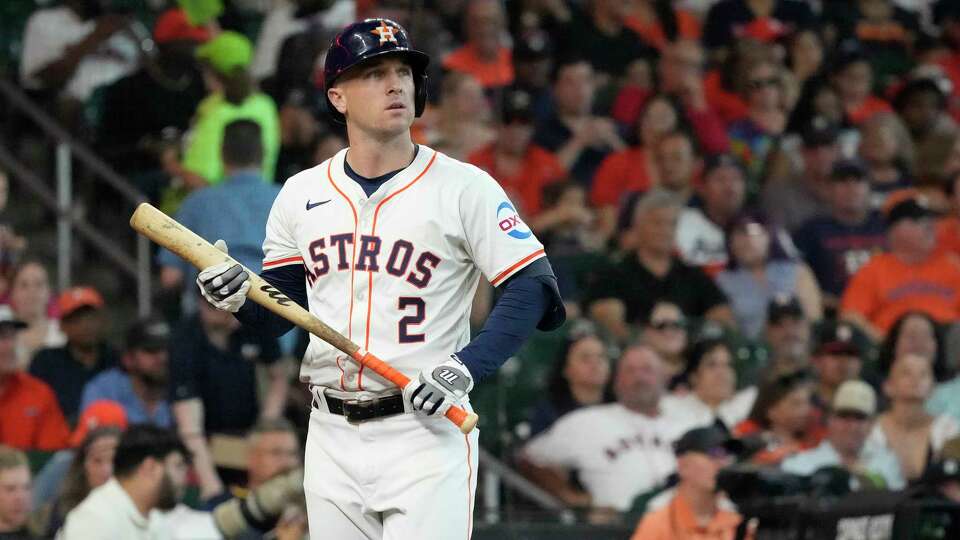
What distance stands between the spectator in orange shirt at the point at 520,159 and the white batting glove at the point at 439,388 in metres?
5.33

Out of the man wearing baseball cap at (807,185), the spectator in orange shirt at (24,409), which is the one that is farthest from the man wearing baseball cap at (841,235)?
the spectator in orange shirt at (24,409)

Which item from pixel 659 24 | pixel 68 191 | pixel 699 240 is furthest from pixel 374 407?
pixel 659 24

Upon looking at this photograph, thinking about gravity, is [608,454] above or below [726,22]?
below

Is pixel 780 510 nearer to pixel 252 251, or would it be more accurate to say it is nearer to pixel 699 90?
pixel 252 251

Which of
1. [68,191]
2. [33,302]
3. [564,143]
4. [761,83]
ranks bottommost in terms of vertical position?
[33,302]

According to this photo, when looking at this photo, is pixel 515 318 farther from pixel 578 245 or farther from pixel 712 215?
pixel 712 215

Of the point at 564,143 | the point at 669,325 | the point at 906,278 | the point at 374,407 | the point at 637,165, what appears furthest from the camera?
the point at 564,143

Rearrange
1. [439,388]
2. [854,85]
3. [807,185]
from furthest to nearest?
[854,85] < [807,185] < [439,388]

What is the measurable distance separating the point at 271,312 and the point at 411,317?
41 cm

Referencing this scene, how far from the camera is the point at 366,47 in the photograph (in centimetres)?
426

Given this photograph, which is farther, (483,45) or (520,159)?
(483,45)

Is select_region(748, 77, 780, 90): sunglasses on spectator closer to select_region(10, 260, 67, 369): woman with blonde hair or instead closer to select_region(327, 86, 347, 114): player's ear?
select_region(10, 260, 67, 369): woman with blonde hair

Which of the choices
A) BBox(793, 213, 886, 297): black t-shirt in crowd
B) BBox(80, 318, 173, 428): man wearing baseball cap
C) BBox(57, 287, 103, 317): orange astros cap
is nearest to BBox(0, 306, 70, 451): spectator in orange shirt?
BBox(80, 318, 173, 428): man wearing baseball cap

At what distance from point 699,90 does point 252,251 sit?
4.34m
